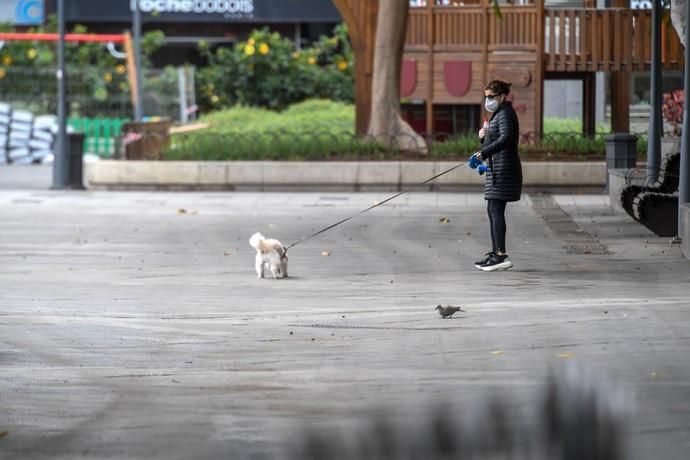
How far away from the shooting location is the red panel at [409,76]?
2888 centimetres

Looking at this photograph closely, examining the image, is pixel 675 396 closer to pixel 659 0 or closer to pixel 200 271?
pixel 200 271

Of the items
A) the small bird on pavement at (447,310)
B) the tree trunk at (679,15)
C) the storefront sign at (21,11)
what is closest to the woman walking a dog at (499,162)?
the small bird on pavement at (447,310)

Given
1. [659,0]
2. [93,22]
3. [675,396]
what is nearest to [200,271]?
[675,396]

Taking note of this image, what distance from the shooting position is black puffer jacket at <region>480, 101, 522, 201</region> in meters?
14.2

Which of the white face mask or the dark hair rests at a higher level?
the dark hair

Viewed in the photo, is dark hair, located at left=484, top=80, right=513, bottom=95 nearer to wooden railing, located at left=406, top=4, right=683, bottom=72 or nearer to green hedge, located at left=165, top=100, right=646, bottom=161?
green hedge, located at left=165, top=100, right=646, bottom=161

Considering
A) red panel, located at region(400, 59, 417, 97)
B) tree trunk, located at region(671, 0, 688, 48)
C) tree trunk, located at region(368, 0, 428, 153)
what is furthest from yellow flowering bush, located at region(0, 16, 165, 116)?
tree trunk, located at region(671, 0, 688, 48)

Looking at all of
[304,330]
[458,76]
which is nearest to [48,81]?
[458,76]

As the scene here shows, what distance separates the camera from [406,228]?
18969mm

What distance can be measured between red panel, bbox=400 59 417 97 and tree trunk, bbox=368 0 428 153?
2047mm

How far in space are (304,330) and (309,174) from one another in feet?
49.3

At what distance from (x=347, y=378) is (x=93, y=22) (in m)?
42.5

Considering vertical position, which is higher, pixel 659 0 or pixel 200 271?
pixel 659 0

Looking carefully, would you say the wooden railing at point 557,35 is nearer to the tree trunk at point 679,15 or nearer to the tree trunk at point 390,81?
the tree trunk at point 390,81
